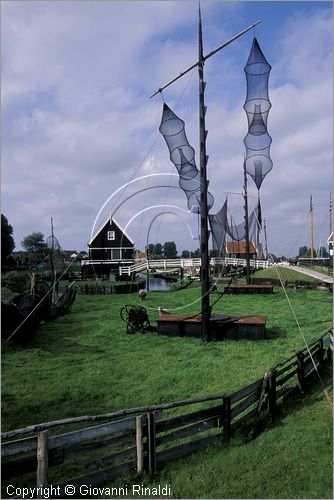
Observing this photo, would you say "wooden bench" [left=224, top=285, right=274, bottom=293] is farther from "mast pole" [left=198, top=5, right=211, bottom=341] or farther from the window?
the window

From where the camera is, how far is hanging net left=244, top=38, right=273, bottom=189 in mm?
11234

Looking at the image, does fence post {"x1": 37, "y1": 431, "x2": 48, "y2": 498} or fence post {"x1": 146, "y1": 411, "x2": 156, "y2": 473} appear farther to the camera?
fence post {"x1": 146, "y1": 411, "x2": 156, "y2": 473}

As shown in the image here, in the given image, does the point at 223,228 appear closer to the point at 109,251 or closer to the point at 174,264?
the point at 174,264

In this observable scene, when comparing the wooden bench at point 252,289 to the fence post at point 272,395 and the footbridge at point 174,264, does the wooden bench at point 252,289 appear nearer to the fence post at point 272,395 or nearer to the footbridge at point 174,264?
the footbridge at point 174,264

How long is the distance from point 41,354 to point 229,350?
5.70m

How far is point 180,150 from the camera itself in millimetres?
15180

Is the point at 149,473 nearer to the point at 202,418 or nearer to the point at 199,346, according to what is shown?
the point at 202,418

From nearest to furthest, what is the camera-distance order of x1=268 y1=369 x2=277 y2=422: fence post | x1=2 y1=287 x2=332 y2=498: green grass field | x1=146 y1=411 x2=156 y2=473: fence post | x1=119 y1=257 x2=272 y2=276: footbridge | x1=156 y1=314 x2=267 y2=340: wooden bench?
x1=2 y1=287 x2=332 y2=498: green grass field → x1=146 y1=411 x2=156 y2=473: fence post → x1=268 y1=369 x2=277 y2=422: fence post → x1=156 y1=314 x2=267 y2=340: wooden bench → x1=119 y1=257 x2=272 y2=276: footbridge

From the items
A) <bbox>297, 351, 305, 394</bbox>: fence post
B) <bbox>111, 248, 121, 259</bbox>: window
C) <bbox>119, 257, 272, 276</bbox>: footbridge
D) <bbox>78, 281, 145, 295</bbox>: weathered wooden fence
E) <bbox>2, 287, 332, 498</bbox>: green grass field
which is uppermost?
<bbox>111, 248, 121, 259</bbox>: window

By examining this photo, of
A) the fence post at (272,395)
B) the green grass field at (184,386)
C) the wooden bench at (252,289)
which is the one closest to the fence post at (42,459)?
the green grass field at (184,386)

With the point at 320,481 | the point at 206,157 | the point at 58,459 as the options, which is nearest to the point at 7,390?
the point at 58,459

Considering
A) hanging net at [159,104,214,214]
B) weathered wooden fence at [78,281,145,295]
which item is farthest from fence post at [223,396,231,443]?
weathered wooden fence at [78,281,145,295]

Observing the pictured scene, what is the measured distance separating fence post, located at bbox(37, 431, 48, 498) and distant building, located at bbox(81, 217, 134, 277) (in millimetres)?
43931

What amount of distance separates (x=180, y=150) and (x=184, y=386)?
920 centimetres
